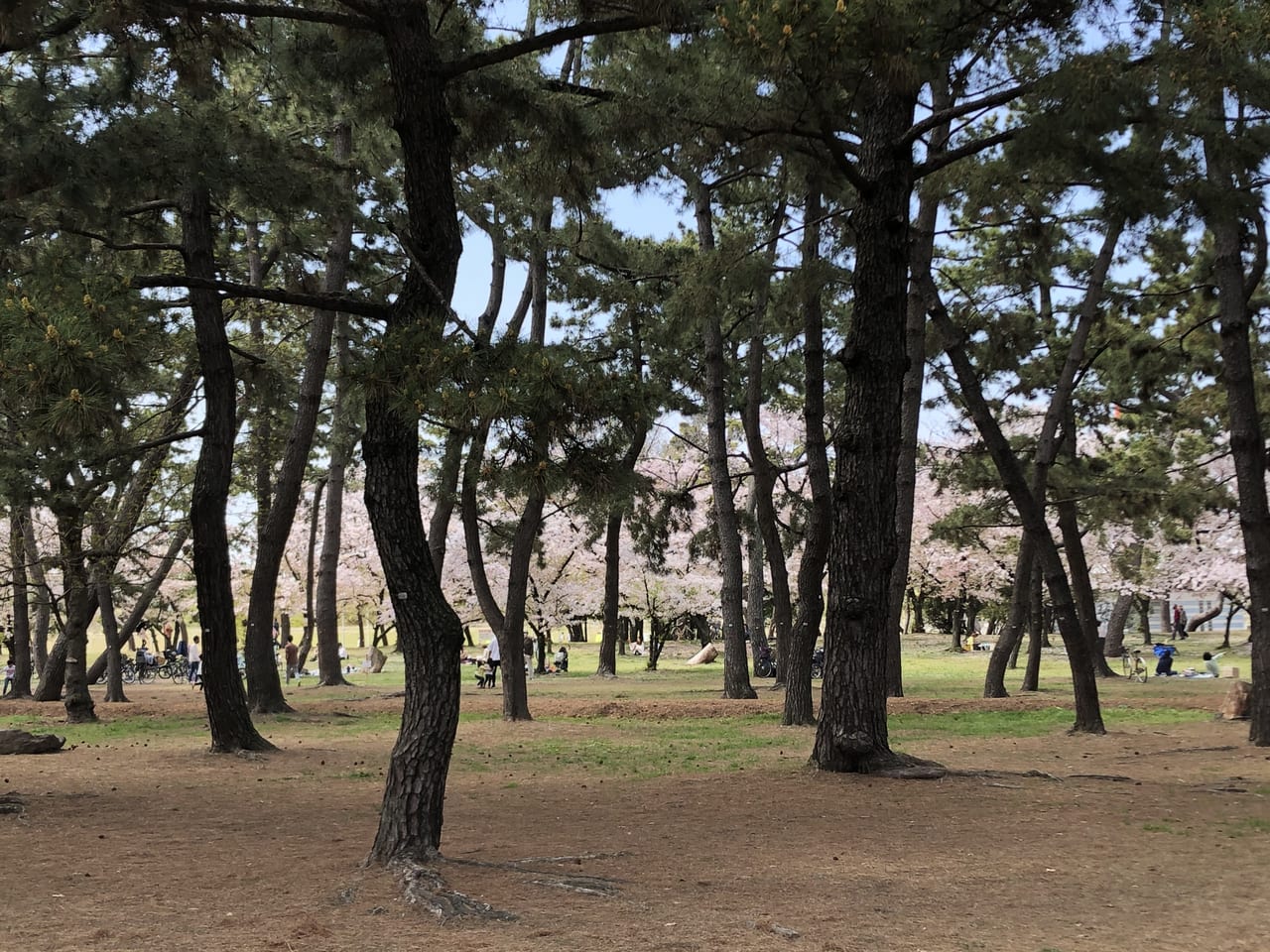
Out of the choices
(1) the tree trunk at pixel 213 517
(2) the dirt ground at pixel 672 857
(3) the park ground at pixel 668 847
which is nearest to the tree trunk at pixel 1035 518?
(3) the park ground at pixel 668 847

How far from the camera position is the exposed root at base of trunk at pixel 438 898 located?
434 cm

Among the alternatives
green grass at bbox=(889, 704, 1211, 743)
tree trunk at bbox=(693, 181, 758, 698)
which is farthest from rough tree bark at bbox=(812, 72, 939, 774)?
tree trunk at bbox=(693, 181, 758, 698)

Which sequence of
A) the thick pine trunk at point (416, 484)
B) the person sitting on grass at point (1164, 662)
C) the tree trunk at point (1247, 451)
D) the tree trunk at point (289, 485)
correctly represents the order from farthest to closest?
Answer: the person sitting on grass at point (1164, 662) < the tree trunk at point (289, 485) < the tree trunk at point (1247, 451) < the thick pine trunk at point (416, 484)

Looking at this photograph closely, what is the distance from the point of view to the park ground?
4.18m

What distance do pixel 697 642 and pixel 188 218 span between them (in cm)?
3766

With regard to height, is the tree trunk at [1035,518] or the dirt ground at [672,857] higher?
the tree trunk at [1035,518]

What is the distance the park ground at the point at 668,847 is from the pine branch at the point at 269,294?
2.85m

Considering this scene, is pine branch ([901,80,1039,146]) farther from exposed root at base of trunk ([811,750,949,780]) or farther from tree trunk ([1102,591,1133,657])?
tree trunk ([1102,591,1133,657])

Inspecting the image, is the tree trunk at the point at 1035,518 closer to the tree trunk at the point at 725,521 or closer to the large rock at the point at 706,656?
the tree trunk at the point at 725,521

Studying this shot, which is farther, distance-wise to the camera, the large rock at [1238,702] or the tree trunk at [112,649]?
the tree trunk at [112,649]

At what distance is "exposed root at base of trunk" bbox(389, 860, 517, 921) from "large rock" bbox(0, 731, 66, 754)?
7.17 metres

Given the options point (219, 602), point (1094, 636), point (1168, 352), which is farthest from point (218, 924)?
point (1094, 636)

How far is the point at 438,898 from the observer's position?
176 inches

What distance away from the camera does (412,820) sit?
16.6ft
